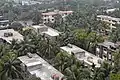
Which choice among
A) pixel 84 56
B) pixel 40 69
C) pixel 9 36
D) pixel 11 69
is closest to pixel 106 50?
pixel 84 56

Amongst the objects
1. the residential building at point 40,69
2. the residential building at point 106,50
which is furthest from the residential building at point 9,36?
the residential building at point 106,50

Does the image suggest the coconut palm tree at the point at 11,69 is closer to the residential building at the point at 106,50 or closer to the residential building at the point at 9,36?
the residential building at the point at 9,36

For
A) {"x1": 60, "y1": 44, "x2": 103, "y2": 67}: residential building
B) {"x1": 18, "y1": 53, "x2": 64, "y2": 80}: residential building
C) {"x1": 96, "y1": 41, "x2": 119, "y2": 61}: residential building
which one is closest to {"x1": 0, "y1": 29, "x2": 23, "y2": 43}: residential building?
{"x1": 60, "y1": 44, "x2": 103, "y2": 67}: residential building

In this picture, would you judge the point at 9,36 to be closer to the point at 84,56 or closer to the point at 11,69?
the point at 84,56

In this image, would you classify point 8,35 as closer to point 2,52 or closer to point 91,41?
point 2,52

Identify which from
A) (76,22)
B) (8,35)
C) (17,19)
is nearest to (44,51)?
(8,35)
